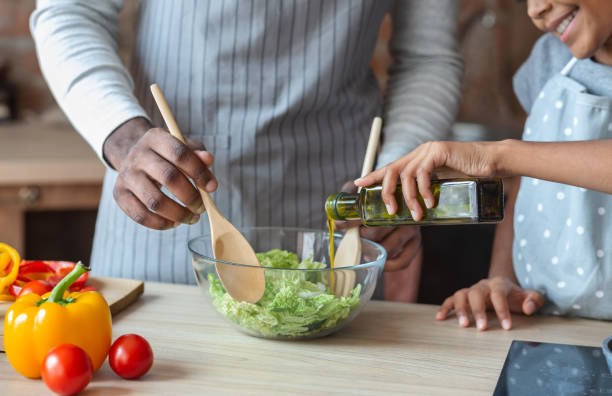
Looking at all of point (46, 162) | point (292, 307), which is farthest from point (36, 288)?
point (46, 162)

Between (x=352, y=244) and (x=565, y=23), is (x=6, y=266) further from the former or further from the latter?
(x=565, y=23)

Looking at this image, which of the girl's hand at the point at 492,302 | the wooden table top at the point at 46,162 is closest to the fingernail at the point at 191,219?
the girl's hand at the point at 492,302

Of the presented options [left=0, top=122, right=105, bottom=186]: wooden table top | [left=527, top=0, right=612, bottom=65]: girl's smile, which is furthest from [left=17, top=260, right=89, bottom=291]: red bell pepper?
[left=0, top=122, right=105, bottom=186]: wooden table top

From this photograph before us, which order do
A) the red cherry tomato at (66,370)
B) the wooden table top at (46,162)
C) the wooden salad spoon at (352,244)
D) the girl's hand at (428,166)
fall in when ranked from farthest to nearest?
the wooden table top at (46,162) → the wooden salad spoon at (352,244) → the girl's hand at (428,166) → the red cherry tomato at (66,370)

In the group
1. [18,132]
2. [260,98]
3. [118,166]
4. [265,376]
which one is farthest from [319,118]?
[18,132]

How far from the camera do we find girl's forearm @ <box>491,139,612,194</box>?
87 cm

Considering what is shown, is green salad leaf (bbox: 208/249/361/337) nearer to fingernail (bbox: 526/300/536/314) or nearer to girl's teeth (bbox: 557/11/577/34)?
fingernail (bbox: 526/300/536/314)

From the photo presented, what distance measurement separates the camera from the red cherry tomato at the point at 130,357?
787 mm

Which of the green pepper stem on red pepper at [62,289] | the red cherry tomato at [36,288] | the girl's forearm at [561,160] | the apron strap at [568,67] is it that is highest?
the apron strap at [568,67]

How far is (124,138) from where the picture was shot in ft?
3.59

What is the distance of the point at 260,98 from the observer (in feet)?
4.29

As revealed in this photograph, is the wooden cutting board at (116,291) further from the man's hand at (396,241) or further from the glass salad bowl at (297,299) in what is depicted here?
the man's hand at (396,241)

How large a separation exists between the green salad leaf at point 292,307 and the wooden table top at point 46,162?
5.02 ft

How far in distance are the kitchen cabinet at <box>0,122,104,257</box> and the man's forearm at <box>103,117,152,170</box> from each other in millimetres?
1256
